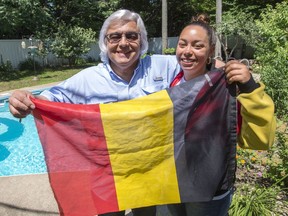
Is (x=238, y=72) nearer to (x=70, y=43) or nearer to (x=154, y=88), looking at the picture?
(x=154, y=88)

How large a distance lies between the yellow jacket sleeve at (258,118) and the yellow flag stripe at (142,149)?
0.48 metres

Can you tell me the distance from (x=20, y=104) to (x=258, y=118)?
1364 mm

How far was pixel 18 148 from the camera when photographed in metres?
8.29

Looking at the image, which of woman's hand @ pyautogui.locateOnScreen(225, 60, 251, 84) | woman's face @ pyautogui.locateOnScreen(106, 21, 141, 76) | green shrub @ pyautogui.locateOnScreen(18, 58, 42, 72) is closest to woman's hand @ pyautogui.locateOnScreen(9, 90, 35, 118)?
woman's face @ pyautogui.locateOnScreen(106, 21, 141, 76)

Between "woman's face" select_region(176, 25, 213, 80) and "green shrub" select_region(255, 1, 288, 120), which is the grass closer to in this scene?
"green shrub" select_region(255, 1, 288, 120)

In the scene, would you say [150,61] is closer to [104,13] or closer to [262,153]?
[262,153]

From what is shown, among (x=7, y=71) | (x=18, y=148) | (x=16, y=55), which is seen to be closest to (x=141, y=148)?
(x=18, y=148)

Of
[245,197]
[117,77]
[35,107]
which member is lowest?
[245,197]

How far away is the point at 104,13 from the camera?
24422 mm

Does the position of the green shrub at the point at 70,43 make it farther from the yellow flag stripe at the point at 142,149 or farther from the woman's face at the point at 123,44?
the yellow flag stripe at the point at 142,149

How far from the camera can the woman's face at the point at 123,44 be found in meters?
2.15

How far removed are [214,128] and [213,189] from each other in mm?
381

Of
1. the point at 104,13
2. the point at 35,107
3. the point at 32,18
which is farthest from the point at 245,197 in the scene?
the point at 104,13

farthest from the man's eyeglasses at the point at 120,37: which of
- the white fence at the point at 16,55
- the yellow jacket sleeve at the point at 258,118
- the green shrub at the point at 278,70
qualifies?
the white fence at the point at 16,55
